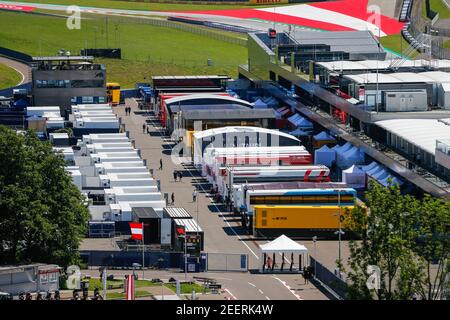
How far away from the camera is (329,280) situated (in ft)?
189

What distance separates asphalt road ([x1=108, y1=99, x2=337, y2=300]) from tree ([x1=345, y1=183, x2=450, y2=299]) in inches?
316

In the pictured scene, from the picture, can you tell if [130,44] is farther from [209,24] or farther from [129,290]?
[129,290]

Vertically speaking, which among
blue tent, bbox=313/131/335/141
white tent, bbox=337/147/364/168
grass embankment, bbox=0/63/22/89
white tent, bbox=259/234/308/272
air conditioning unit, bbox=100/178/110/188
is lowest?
white tent, bbox=259/234/308/272

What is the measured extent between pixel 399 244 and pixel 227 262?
57.7 ft

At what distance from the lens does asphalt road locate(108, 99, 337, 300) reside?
5775 centimetres

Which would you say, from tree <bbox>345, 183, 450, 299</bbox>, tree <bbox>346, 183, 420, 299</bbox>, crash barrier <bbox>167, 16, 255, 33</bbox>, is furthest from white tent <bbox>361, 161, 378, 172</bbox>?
crash barrier <bbox>167, 16, 255, 33</bbox>

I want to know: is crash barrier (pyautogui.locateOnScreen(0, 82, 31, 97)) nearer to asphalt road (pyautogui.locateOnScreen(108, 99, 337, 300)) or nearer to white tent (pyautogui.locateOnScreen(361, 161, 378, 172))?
asphalt road (pyautogui.locateOnScreen(108, 99, 337, 300))

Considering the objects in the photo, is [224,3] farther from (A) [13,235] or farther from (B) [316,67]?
(A) [13,235]

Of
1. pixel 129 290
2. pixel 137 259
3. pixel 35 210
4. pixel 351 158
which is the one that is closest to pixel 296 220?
pixel 137 259

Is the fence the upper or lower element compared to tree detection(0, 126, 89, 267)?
lower

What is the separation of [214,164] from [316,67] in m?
22.4

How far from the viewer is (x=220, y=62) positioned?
148750 millimetres
